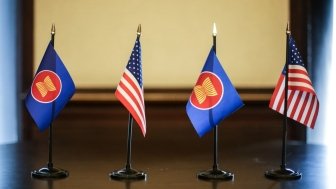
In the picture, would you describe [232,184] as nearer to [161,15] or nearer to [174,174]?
[174,174]

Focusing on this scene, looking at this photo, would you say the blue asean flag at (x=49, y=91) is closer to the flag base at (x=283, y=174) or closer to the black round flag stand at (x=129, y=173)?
the black round flag stand at (x=129, y=173)

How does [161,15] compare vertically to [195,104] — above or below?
above

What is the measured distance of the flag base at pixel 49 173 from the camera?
1.87 metres

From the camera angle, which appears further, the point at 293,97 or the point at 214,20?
the point at 214,20

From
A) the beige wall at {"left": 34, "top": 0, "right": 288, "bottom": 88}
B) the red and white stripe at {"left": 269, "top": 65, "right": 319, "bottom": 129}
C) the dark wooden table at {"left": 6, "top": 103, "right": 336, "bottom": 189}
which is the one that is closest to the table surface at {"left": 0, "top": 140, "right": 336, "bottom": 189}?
the dark wooden table at {"left": 6, "top": 103, "right": 336, "bottom": 189}

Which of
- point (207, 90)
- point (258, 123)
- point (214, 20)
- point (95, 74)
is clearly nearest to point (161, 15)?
point (214, 20)

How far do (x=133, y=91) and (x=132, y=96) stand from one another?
0.02m

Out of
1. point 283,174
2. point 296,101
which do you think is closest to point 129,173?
point 283,174

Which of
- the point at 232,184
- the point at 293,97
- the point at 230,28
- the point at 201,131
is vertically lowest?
the point at 232,184

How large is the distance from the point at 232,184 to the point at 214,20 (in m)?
1.43

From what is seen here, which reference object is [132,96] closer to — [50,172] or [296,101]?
[50,172]

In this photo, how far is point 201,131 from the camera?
1.85 metres

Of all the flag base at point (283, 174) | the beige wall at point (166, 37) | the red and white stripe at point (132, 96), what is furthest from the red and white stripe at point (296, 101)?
the beige wall at point (166, 37)

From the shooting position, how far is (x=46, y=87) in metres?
1.91
